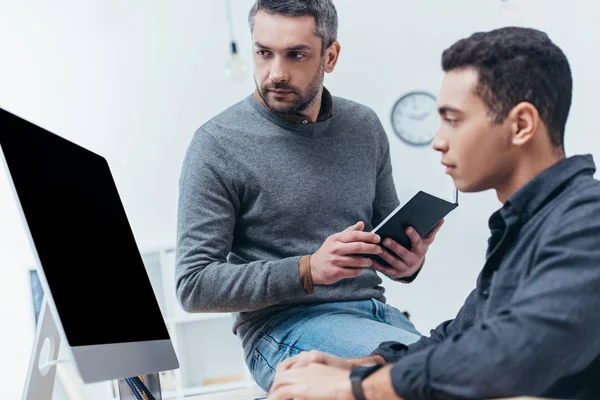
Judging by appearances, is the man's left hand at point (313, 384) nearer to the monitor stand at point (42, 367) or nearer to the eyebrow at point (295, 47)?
the monitor stand at point (42, 367)

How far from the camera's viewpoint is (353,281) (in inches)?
68.4

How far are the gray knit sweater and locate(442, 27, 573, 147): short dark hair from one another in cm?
66

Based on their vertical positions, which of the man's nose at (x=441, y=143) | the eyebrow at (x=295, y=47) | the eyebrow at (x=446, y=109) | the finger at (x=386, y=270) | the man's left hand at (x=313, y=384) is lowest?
the finger at (x=386, y=270)

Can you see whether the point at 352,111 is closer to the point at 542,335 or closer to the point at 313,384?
the point at 313,384

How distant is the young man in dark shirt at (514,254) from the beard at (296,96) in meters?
0.72

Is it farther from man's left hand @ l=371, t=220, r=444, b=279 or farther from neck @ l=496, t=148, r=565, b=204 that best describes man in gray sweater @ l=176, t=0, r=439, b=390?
neck @ l=496, t=148, r=565, b=204

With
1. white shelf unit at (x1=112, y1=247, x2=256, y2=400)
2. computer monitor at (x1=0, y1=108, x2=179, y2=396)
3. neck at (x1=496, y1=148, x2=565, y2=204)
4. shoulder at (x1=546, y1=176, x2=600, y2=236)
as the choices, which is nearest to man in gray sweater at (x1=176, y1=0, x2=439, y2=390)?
computer monitor at (x1=0, y1=108, x2=179, y2=396)

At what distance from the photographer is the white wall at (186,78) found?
4598 mm

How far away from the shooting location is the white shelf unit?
4258mm

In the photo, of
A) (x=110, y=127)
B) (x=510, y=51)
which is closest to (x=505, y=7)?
(x=110, y=127)

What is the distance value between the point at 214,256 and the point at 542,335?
943 mm

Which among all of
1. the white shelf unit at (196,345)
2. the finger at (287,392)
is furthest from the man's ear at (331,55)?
the white shelf unit at (196,345)

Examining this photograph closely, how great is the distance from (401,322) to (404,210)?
42cm

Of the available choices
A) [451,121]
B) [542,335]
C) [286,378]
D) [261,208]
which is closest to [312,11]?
[261,208]
